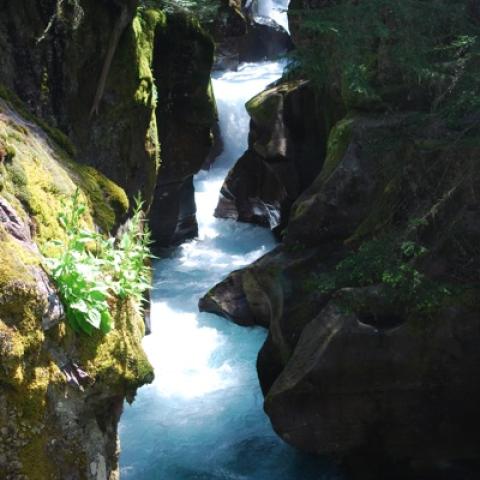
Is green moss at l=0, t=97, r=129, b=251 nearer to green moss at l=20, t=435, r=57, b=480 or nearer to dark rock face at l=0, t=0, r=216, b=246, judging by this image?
dark rock face at l=0, t=0, r=216, b=246

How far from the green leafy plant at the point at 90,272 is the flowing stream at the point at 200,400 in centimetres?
548

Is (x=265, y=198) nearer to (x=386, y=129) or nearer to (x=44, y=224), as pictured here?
(x=386, y=129)

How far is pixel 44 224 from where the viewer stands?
410 centimetres

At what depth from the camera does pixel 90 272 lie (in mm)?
3789

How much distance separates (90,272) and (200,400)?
7487 mm

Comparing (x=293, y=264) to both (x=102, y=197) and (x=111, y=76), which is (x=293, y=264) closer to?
(x=111, y=76)

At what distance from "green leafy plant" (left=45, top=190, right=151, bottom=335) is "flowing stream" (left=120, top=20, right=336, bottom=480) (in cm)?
548

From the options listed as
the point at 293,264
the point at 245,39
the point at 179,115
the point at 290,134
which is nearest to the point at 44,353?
the point at 293,264

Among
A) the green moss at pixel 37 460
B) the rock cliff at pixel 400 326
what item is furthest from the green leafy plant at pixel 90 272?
the rock cliff at pixel 400 326

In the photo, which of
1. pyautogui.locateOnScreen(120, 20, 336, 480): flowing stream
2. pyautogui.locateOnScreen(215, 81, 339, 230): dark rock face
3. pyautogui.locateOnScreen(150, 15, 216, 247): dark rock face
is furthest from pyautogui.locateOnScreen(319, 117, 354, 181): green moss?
pyautogui.locateOnScreen(150, 15, 216, 247): dark rock face

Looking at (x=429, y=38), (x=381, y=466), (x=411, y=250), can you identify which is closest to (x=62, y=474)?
(x=411, y=250)

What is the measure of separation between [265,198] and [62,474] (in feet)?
51.6

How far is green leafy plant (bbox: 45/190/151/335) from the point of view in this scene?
12.2 feet

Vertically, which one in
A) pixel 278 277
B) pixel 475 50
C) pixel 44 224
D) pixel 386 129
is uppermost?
pixel 475 50
